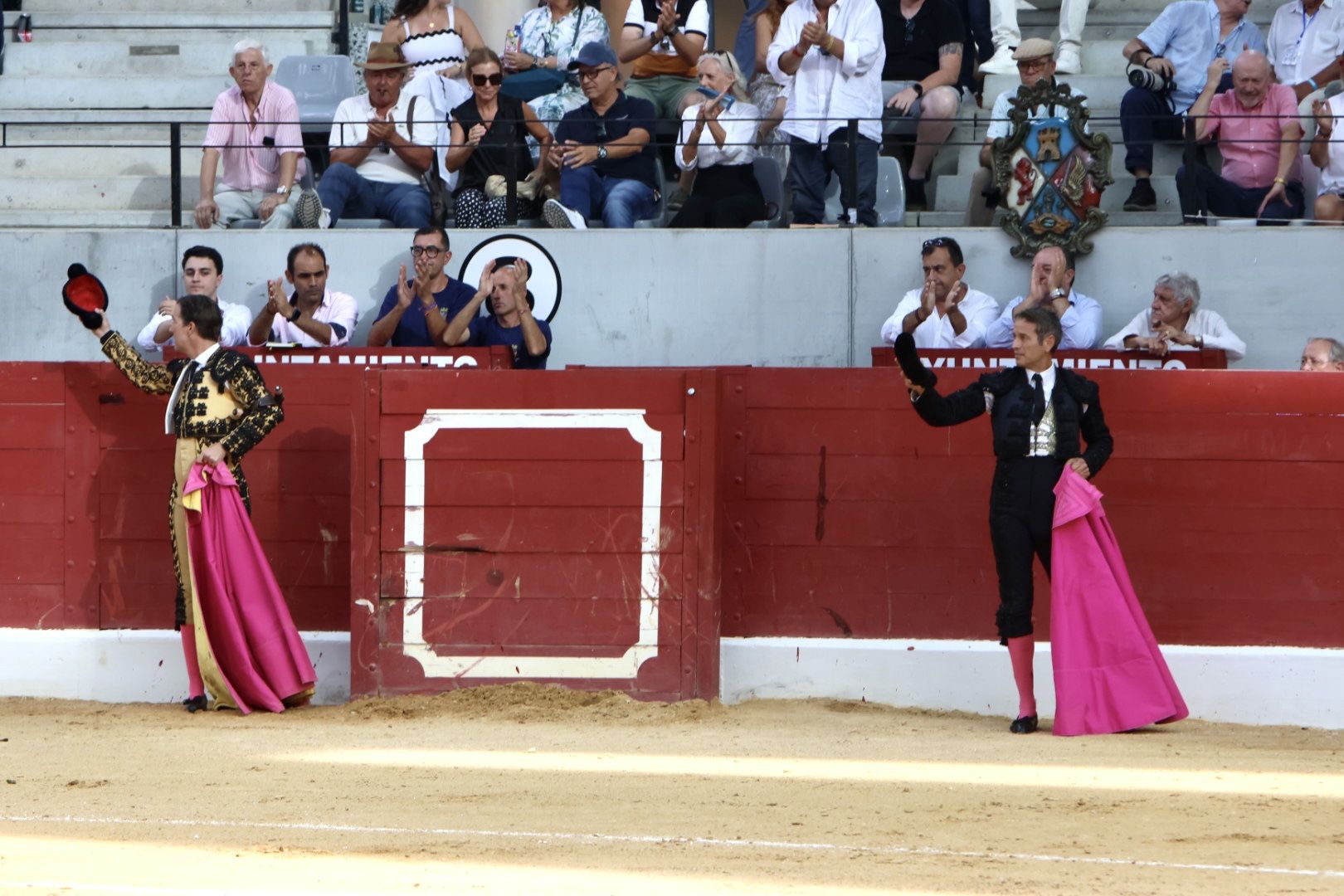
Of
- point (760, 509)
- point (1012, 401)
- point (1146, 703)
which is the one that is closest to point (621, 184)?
point (760, 509)

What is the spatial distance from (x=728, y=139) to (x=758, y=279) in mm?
684

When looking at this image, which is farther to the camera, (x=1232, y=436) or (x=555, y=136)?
(x=555, y=136)

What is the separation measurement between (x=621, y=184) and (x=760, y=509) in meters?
2.59

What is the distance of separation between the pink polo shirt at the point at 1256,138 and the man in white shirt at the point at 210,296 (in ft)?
14.5

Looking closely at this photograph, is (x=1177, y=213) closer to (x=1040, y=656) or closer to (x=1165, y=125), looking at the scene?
(x=1165, y=125)

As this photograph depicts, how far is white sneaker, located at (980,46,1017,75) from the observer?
10.3 meters

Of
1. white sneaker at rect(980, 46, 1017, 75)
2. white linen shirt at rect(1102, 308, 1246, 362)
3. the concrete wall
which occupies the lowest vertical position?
white linen shirt at rect(1102, 308, 1246, 362)

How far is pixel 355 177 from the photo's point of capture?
31.8 feet

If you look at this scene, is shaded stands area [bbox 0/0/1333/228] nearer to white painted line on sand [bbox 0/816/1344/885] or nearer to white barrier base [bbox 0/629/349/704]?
white barrier base [bbox 0/629/349/704]

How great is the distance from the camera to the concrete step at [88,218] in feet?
34.0

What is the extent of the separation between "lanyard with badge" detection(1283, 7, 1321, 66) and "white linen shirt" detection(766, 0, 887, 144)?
2023 millimetres

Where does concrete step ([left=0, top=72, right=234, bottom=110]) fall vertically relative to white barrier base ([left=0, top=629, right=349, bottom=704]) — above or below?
above

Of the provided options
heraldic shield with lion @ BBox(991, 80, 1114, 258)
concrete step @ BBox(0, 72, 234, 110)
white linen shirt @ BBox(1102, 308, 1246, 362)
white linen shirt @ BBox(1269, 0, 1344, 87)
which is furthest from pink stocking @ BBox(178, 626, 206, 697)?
white linen shirt @ BBox(1269, 0, 1344, 87)

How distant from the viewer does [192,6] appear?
40.2 feet
